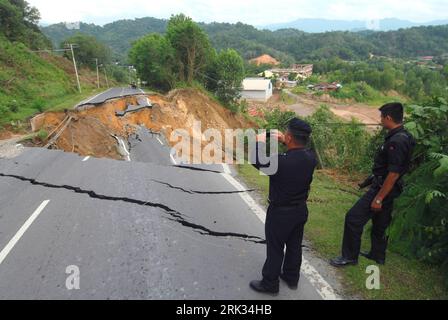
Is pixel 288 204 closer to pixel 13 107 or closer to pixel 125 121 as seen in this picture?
pixel 13 107

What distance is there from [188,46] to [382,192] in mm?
34477

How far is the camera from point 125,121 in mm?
19734

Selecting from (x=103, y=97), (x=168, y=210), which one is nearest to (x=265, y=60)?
(x=103, y=97)

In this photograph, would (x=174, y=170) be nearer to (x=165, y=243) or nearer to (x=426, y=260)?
(x=165, y=243)

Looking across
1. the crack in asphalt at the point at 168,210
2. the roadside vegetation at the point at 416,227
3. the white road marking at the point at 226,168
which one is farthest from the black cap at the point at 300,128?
the white road marking at the point at 226,168

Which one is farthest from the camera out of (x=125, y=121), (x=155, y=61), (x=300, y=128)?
(x=155, y=61)

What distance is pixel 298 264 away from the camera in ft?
11.4

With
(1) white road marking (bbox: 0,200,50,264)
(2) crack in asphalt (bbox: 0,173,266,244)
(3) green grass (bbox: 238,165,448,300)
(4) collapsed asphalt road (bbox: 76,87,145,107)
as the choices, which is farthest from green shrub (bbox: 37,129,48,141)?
(3) green grass (bbox: 238,165,448,300)

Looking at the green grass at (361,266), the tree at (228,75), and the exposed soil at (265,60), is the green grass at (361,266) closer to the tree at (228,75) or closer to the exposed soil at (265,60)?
the tree at (228,75)

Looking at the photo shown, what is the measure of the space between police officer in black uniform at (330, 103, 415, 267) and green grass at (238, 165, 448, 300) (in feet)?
0.57

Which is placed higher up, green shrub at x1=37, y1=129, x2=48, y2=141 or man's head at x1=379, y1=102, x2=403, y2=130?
man's head at x1=379, y1=102, x2=403, y2=130

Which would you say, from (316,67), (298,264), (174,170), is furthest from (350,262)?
(316,67)

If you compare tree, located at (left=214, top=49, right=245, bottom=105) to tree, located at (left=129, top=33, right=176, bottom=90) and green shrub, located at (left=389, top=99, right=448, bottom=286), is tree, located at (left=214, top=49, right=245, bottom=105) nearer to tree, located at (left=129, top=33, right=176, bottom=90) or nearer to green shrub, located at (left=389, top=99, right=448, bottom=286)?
tree, located at (left=129, top=33, right=176, bottom=90)

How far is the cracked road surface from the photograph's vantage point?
3475 millimetres
